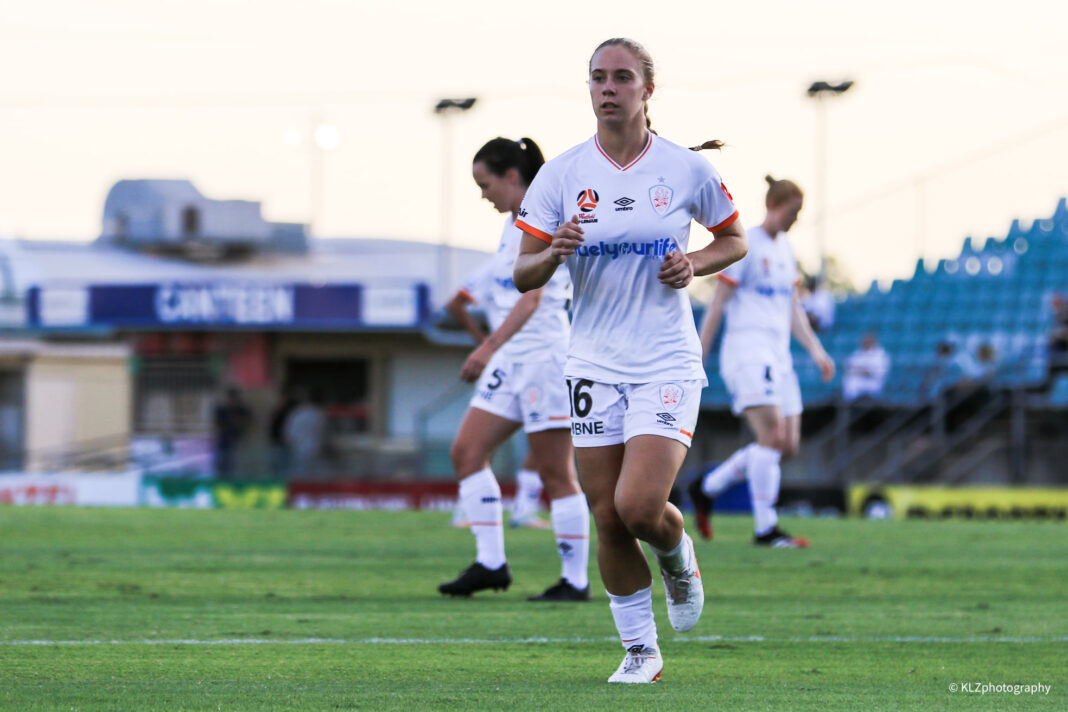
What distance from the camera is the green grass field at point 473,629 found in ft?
17.2

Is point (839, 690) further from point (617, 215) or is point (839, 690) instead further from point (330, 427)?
point (330, 427)

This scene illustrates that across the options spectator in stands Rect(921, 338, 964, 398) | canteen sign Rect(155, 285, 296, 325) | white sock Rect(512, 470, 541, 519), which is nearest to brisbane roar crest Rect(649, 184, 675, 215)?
white sock Rect(512, 470, 541, 519)

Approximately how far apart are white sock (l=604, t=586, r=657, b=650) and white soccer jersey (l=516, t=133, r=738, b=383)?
798 mm

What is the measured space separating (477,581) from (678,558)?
271 cm

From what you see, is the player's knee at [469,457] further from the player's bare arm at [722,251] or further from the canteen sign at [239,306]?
the canteen sign at [239,306]

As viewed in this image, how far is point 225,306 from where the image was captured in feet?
117

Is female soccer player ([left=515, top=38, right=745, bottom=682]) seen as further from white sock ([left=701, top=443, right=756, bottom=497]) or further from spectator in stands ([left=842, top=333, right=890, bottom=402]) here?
spectator in stands ([left=842, top=333, right=890, bottom=402])

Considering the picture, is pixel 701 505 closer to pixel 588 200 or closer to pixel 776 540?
pixel 776 540

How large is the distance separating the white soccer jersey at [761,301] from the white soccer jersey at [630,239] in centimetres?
549

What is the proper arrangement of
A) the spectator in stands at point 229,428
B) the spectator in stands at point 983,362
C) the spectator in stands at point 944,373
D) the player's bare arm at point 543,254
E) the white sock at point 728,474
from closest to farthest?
the player's bare arm at point 543,254 → the white sock at point 728,474 → the spectator in stands at point 983,362 → the spectator in stands at point 944,373 → the spectator in stands at point 229,428

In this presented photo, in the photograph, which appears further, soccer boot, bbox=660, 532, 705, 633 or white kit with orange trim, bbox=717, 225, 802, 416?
white kit with orange trim, bbox=717, 225, 802, 416

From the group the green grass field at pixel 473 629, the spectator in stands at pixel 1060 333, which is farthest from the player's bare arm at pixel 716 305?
the spectator in stands at pixel 1060 333

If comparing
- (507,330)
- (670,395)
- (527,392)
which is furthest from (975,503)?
(670,395)

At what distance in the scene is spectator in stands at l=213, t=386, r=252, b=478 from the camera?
27.3 metres
